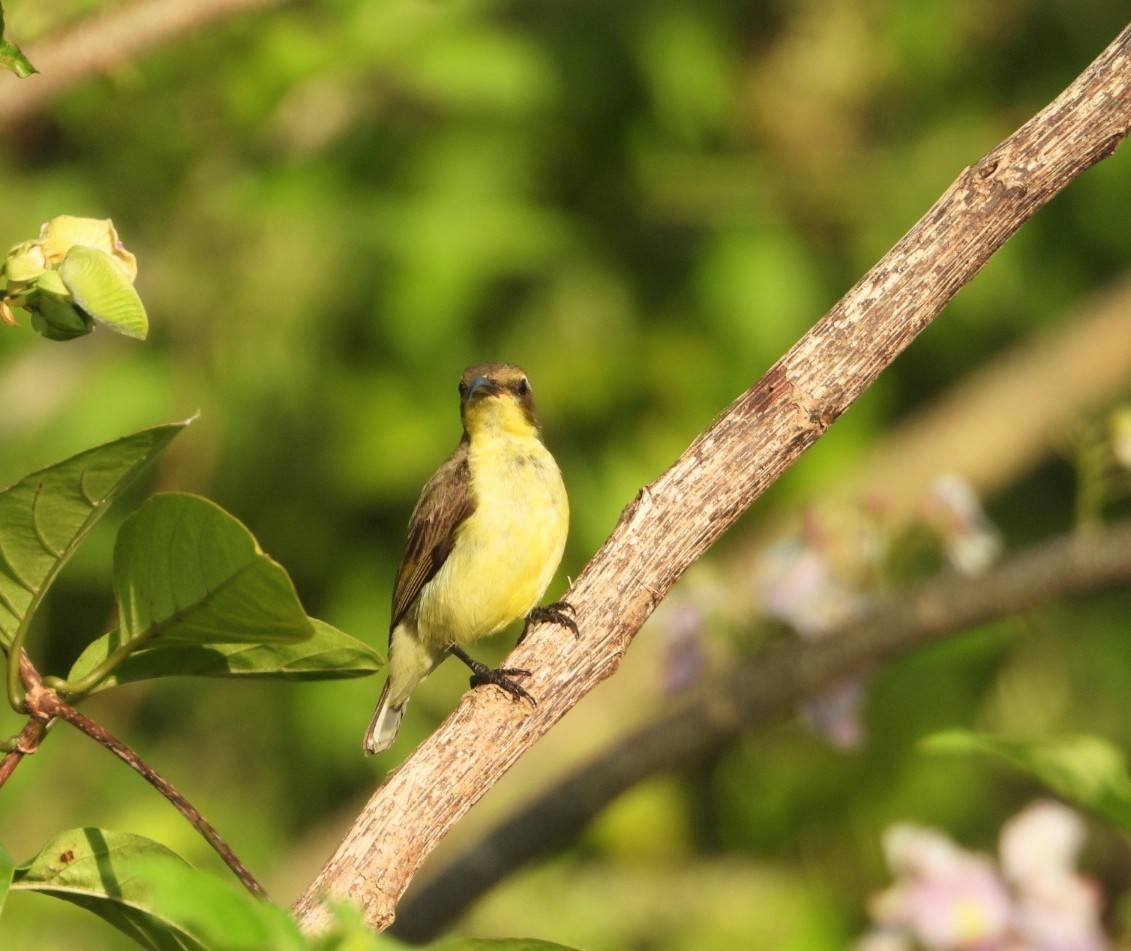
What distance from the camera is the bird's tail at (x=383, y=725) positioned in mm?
4715

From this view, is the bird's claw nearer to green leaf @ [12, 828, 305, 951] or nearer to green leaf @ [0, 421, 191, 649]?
green leaf @ [12, 828, 305, 951]

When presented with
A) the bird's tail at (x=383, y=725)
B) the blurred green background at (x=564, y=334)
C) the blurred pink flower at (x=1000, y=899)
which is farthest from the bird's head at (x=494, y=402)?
the blurred pink flower at (x=1000, y=899)

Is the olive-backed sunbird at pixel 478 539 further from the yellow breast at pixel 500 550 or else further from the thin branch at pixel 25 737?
the thin branch at pixel 25 737

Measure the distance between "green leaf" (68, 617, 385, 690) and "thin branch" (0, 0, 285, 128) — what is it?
1.85 m

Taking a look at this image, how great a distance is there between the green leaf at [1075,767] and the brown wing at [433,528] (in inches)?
85.2

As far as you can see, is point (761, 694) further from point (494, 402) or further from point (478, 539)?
point (494, 402)

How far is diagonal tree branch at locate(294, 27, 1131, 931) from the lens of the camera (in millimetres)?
2273

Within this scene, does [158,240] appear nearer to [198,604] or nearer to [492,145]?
[492,145]

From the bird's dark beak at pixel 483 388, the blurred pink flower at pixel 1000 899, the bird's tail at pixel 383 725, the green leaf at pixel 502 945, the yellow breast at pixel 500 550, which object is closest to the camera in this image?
the green leaf at pixel 502 945

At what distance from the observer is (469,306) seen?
20.6 ft

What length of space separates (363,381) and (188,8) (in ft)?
9.31

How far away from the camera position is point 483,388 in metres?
4.50

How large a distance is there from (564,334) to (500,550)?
226cm

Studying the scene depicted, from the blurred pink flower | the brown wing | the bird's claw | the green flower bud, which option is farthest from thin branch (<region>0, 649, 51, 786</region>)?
the brown wing
